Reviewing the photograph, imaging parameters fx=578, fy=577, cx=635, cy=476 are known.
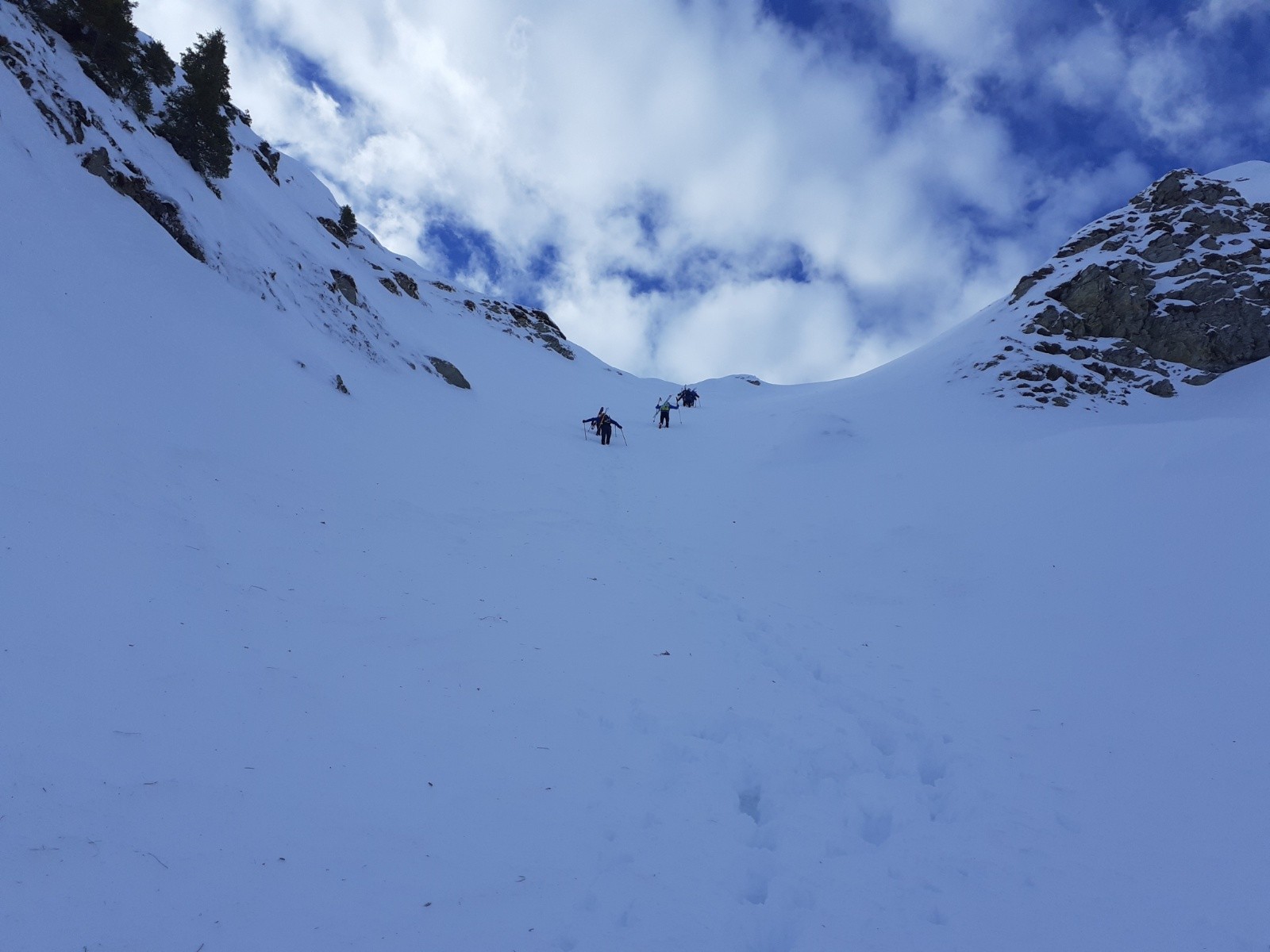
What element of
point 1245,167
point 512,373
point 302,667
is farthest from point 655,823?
point 1245,167

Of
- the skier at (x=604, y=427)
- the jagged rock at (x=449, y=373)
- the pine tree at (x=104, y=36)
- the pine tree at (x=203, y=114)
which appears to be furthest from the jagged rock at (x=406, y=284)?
the skier at (x=604, y=427)

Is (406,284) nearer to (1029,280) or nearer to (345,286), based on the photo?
(345,286)

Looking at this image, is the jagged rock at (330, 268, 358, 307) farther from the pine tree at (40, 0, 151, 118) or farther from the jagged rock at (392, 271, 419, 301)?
the jagged rock at (392, 271, 419, 301)

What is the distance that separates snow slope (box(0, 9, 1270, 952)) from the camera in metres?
4.19

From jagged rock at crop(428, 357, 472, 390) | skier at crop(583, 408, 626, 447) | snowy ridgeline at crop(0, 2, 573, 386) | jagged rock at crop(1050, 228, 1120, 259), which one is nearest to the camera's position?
snowy ridgeline at crop(0, 2, 573, 386)

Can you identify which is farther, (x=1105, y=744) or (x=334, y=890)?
(x=1105, y=744)

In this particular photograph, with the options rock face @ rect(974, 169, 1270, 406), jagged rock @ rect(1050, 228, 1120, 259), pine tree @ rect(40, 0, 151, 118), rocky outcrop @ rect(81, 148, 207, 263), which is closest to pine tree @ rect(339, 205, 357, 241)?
pine tree @ rect(40, 0, 151, 118)

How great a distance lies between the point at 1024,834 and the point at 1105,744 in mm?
2164

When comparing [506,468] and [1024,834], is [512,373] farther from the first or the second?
[1024,834]

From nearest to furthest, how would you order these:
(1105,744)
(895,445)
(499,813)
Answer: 1. (499,813)
2. (1105,744)
3. (895,445)

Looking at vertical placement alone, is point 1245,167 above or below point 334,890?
above

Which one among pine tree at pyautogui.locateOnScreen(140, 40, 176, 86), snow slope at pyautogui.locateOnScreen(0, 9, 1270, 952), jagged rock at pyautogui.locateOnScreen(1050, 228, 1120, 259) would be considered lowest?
snow slope at pyautogui.locateOnScreen(0, 9, 1270, 952)

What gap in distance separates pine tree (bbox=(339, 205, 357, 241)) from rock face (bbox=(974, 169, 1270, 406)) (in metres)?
44.6

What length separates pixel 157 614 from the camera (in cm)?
575
